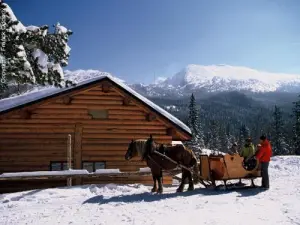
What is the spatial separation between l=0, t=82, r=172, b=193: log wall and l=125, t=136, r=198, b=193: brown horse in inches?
153

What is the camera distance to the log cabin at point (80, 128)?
15461 millimetres

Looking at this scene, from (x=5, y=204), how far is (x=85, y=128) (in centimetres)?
643

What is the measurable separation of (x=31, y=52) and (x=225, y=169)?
7608 millimetres

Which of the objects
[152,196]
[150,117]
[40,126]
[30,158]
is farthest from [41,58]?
[150,117]

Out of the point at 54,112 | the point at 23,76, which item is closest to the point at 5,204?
the point at 23,76

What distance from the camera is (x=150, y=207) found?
966cm

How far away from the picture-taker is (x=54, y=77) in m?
9.20

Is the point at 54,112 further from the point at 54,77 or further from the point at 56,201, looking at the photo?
the point at 54,77

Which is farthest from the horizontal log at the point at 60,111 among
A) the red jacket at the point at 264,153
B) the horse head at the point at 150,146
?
the red jacket at the point at 264,153

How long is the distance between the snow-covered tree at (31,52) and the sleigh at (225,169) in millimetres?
6136

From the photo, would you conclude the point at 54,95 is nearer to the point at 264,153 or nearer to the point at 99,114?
the point at 99,114

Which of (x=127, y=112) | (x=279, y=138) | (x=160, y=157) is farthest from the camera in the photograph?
(x=279, y=138)

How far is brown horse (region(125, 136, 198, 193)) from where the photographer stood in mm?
12406

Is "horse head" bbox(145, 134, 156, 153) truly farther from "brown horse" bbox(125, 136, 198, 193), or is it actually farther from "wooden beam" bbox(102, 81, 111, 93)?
"wooden beam" bbox(102, 81, 111, 93)
